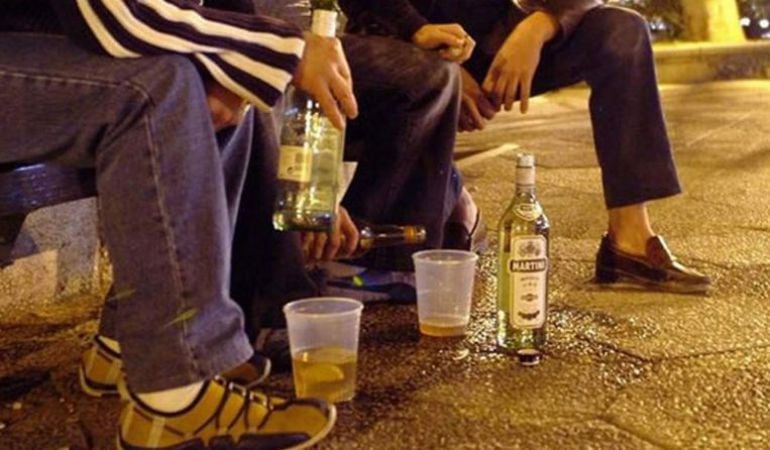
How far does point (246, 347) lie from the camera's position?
1.86 metres

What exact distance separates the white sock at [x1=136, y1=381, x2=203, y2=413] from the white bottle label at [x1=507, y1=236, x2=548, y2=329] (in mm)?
856

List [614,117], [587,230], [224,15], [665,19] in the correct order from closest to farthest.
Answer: [224,15] → [614,117] → [587,230] → [665,19]

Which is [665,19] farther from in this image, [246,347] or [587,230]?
[246,347]

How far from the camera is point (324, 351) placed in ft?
7.29

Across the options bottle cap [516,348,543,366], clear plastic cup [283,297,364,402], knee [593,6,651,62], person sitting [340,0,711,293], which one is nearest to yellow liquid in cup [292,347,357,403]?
clear plastic cup [283,297,364,402]

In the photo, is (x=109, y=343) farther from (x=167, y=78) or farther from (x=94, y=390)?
(x=167, y=78)

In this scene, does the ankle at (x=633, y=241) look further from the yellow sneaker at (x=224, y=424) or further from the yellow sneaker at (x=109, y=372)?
the yellow sneaker at (x=224, y=424)

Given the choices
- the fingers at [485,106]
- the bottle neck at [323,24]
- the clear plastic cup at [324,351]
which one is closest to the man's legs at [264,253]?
the clear plastic cup at [324,351]

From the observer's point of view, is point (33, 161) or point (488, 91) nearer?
point (33, 161)

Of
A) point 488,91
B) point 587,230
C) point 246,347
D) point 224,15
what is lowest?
point 587,230

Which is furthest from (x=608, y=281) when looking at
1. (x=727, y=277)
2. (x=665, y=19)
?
(x=665, y=19)

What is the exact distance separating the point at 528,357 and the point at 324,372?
521 mm

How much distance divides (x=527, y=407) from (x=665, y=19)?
1120cm

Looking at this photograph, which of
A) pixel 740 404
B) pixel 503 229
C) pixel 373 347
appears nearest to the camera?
pixel 740 404
